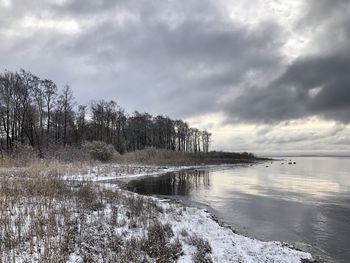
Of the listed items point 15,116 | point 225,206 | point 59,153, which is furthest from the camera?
point 15,116

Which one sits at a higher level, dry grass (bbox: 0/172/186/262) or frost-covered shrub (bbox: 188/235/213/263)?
dry grass (bbox: 0/172/186/262)

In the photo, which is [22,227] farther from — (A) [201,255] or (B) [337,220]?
(B) [337,220]

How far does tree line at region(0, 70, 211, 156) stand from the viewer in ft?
194

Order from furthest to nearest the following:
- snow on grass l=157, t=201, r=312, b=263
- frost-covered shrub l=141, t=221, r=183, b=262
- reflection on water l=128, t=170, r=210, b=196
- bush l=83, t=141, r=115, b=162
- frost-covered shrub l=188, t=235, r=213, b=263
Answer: bush l=83, t=141, r=115, b=162 < reflection on water l=128, t=170, r=210, b=196 < snow on grass l=157, t=201, r=312, b=263 < frost-covered shrub l=188, t=235, r=213, b=263 < frost-covered shrub l=141, t=221, r=183, b=262

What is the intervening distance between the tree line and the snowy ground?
71.3 ft

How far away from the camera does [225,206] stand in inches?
774

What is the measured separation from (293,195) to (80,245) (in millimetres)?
21524

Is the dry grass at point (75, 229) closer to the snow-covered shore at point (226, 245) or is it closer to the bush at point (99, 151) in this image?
the snow-covered shore at point (226, 245)

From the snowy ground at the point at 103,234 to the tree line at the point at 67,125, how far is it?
21.7 m

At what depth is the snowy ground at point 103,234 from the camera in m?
7.45

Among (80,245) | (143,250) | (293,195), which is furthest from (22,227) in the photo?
(293,195)

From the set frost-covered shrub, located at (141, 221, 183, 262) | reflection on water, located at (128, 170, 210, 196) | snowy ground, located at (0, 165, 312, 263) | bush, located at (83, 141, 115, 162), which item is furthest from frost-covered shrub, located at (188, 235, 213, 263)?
bush, located at (83, 141, 115, 162)

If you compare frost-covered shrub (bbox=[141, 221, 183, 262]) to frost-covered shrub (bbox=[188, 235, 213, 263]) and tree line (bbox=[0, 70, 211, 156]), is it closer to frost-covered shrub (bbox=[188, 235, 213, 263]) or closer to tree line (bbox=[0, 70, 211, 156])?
frost-covered shrub (bbox=[188, 235, 213, 263])

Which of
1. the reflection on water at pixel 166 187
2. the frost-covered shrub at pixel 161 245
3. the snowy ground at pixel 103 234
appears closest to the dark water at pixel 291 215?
the reflection on water at pixel 166 187
